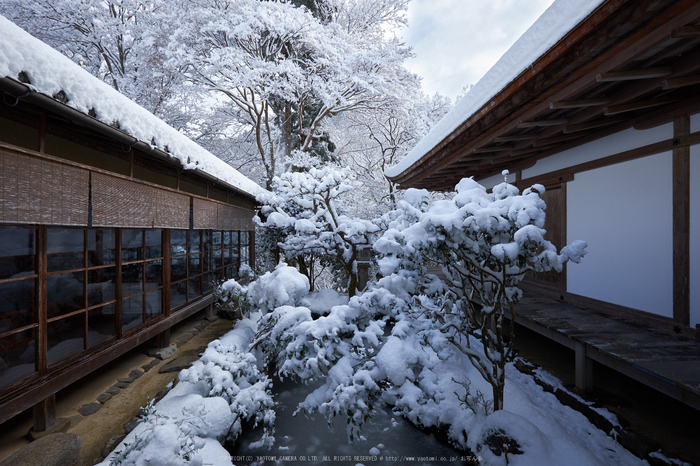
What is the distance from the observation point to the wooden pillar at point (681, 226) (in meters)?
3.55

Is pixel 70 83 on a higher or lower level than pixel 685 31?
lower

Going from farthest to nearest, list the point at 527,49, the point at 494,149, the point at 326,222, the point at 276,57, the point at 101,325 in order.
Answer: the point at 276,57 → the point at 326,222 → the point at 101,325 → the point at 494,149 → the point at 527,49

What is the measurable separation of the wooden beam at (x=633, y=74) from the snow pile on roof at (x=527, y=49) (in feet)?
1.78

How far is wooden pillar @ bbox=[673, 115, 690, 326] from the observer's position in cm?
355

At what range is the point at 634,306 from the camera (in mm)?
4207

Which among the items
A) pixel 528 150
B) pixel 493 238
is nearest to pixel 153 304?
pixel 493 238

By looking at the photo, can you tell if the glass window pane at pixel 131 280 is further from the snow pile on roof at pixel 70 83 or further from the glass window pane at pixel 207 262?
the snow pile on roof at pixel 70 83

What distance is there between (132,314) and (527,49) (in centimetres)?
733

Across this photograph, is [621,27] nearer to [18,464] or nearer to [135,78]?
[18,464]

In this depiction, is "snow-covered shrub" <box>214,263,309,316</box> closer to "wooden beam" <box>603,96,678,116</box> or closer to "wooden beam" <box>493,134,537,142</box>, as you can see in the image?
"wooden beam" <box>493,134,537,142</box>

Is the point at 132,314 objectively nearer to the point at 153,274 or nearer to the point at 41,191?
the point at 153,274

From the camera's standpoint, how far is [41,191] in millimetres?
2873

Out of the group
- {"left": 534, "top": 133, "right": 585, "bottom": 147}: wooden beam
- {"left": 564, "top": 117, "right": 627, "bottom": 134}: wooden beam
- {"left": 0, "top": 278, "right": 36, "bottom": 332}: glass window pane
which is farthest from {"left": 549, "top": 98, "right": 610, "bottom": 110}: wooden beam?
{"left": 0, "top": 278, "right": 36, "bottom": 332}: glass window pane

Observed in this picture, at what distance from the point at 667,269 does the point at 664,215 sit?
637mm
